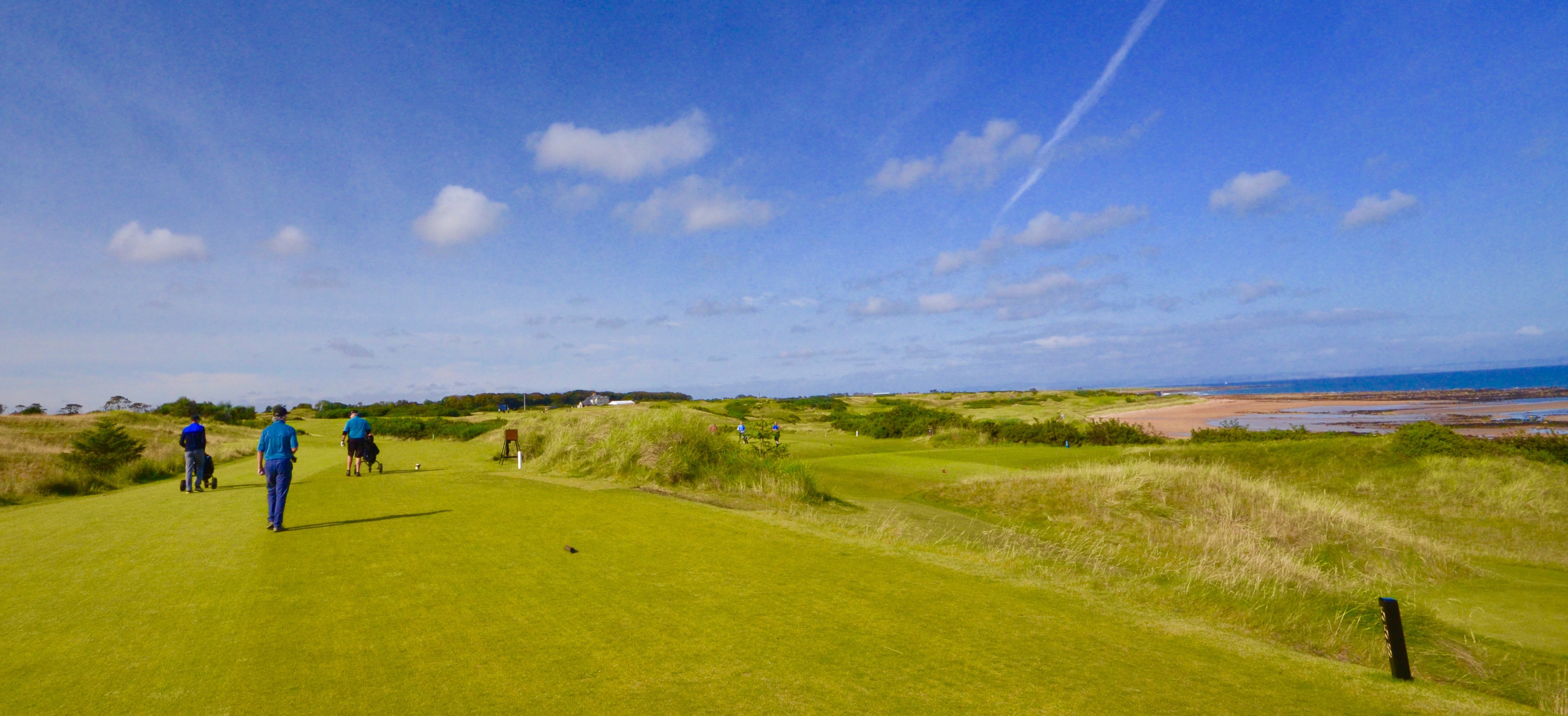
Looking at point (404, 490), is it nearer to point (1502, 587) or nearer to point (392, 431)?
point (1502, 587)

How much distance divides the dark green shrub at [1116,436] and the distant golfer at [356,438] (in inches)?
1324

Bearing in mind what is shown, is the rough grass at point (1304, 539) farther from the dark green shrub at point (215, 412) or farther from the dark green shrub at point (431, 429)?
the dark green shrub at point (215, 412)

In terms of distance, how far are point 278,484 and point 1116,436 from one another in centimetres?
3831

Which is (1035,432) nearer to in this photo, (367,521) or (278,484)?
(367,521)

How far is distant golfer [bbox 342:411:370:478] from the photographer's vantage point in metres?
18.6

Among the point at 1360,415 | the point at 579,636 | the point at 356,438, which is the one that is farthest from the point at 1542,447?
the point at 1360,415

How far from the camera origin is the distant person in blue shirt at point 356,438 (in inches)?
734

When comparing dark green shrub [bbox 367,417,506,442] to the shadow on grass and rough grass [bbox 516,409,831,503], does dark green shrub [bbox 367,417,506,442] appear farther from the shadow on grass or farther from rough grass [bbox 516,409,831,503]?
the shadow on grass

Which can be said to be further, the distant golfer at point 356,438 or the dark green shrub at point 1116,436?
the dark green shrub at point 1116,436

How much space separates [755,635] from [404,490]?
42.7 feet

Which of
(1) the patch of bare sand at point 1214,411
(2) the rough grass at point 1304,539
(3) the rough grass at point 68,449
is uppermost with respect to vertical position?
(3) the rough grass at point 68,449

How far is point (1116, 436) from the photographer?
126 feet

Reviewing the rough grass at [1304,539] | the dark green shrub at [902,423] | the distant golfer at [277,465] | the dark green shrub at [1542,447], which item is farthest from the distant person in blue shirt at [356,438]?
the dark green shrub at [1542,447]

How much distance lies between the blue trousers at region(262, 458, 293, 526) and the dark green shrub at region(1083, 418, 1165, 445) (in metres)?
35.9
